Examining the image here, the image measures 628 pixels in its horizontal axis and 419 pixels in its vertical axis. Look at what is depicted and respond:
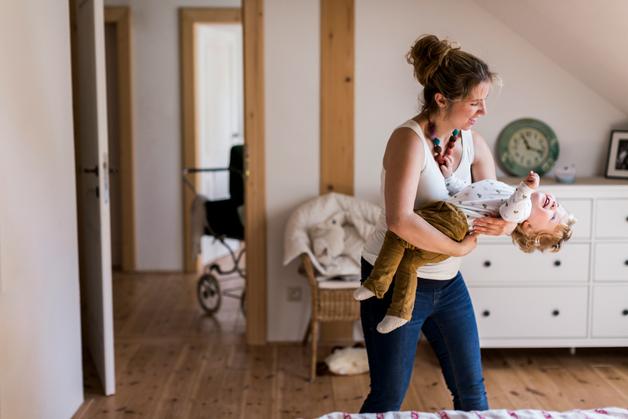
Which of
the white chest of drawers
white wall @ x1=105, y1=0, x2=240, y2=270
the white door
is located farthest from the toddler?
white wall @ x1=105, y1=0, x2=240, y2=270

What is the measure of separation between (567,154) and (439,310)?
2521 mm

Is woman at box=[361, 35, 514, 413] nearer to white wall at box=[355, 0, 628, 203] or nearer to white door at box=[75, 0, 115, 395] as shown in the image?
white door at box=[75, 0, 115, 395]

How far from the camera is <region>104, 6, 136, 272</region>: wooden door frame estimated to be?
239 inches

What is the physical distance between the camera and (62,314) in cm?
323

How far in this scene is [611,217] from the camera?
4016 millimetres

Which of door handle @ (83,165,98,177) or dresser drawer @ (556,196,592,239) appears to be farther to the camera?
dresser drawer @ (556,196,592,239)

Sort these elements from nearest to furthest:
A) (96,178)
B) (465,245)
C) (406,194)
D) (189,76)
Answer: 1. (406,194)
2. (465,245)
3. (96,178)
4. (189,76)

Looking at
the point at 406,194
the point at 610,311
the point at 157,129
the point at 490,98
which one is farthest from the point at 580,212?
the point at 157,129

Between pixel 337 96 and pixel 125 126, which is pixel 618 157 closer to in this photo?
pixel 337 96

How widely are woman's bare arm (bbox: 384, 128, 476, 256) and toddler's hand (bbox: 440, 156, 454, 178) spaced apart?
151 millimetres

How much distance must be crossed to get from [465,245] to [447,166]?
24 centimetres

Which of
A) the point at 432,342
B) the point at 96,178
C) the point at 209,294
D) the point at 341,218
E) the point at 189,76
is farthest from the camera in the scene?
the point at 189,76

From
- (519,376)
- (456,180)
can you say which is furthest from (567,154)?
(456,180)

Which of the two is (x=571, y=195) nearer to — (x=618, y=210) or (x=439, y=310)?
(x=618, y=210)
